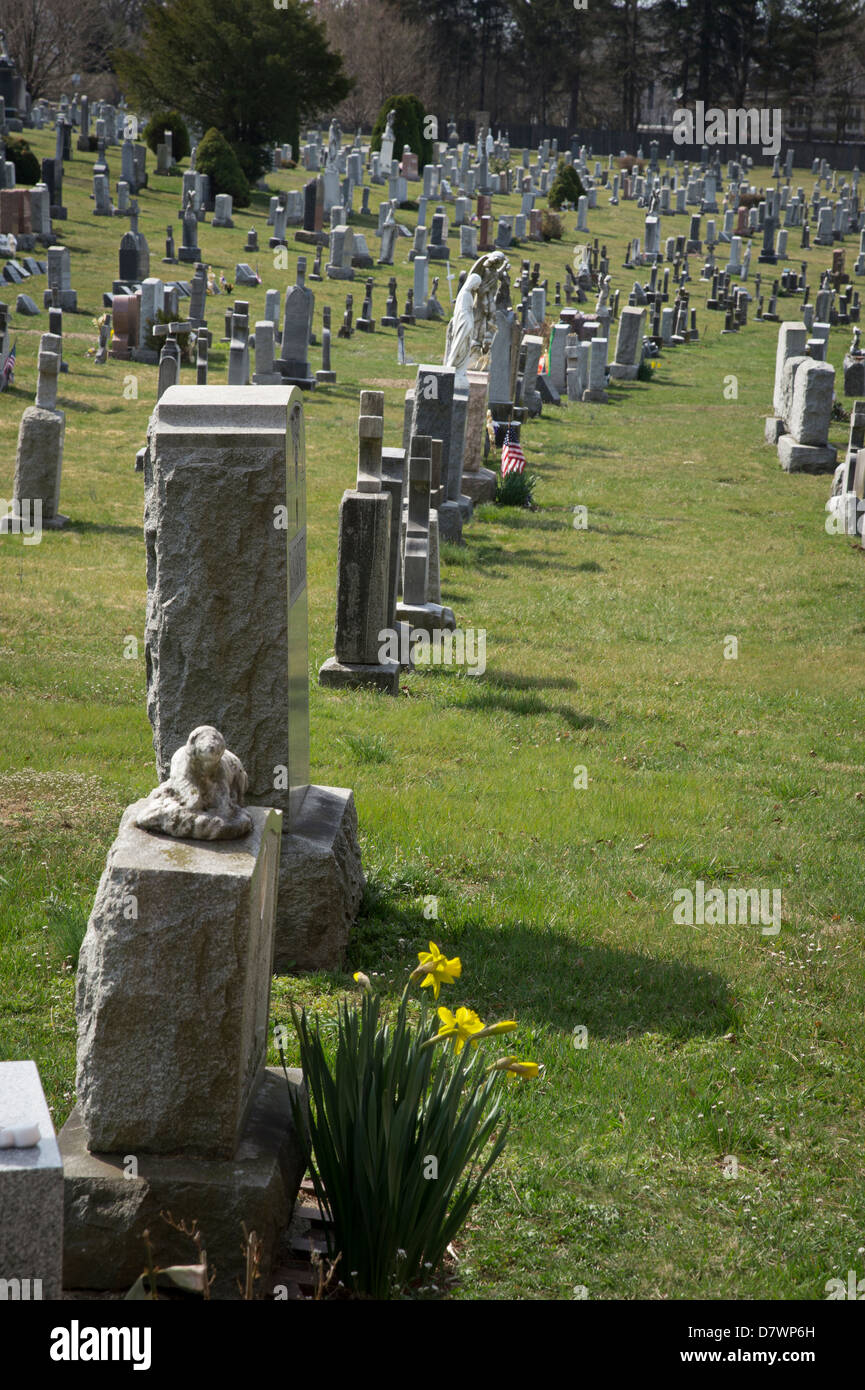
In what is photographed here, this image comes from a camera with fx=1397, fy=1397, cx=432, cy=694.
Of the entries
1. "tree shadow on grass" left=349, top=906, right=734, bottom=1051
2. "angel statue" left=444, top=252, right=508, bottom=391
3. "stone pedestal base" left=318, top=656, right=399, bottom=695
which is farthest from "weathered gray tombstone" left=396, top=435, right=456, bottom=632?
"angel statue" left=444, top=252, right=508, bottom=391

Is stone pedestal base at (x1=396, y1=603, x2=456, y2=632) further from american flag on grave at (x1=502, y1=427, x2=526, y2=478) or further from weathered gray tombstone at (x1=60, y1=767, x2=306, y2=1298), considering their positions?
weathered gray tombstone at (x1=60, y1=767, x2=306, y2=1298)

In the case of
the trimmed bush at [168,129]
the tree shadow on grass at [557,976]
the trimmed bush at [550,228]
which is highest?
the trimmed bush at [168,129]

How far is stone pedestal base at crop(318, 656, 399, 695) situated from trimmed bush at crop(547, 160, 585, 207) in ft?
149

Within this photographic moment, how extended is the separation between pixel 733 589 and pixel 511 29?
230ft

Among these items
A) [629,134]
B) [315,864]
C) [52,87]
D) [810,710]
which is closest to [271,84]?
[52,87]

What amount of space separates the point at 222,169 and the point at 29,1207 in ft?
133

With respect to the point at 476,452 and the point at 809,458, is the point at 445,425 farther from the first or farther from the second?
the point at 809,458

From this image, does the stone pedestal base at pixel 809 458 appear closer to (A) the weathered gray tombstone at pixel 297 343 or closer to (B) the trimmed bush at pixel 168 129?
(A) the weathered gray tombstone at pixel 297 343

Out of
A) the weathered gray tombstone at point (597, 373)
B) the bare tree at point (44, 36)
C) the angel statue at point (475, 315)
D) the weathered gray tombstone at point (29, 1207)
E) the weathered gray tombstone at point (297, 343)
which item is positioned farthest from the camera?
the bare tree at point (44, 36)

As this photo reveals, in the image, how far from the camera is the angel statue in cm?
1755

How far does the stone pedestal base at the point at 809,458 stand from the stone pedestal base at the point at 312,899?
53.6 ft

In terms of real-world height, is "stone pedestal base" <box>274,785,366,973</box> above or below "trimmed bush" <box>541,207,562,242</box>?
below

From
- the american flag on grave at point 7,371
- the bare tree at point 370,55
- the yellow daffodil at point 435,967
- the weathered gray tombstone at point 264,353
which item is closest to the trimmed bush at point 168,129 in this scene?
the bare tree at point 370,55

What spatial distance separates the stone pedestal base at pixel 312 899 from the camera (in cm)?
568
